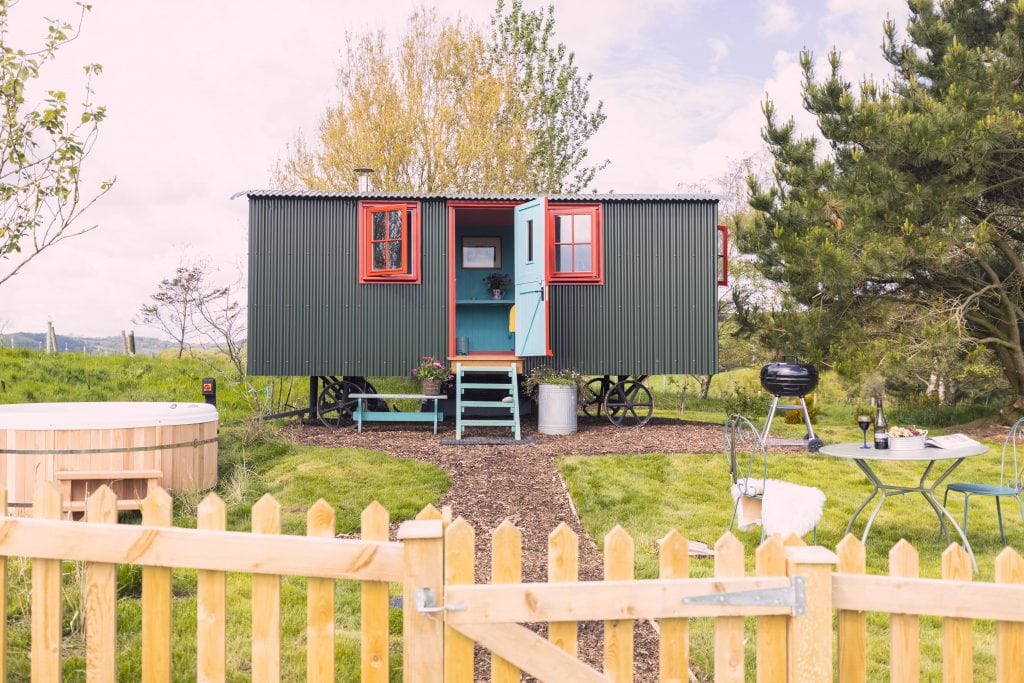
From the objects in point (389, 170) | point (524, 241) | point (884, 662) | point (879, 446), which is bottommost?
point (884, 662)

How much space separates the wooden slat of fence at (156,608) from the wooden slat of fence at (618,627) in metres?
1.19

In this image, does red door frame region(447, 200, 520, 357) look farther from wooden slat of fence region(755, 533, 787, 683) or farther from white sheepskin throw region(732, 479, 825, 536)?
wooden slat of fence region(755, 533, 787, 683)

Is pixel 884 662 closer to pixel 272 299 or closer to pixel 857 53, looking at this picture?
pixel 272 299

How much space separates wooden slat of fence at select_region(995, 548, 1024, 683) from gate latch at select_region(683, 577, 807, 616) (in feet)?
2.01

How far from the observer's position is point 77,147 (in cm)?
547

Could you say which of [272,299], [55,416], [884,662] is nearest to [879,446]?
[884,662]

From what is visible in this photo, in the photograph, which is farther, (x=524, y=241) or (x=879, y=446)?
(x=524, y=241)

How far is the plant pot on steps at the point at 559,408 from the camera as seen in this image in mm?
10367

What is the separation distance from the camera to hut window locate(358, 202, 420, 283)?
11.0 m

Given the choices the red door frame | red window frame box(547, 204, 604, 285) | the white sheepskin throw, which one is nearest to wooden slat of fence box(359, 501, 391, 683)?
the white sheepskin throw

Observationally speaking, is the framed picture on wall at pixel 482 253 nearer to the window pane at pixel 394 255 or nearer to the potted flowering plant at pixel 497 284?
the potted flowering plant at pixel 497 284

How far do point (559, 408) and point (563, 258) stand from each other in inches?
81.7

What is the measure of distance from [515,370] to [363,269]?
98.4 inches

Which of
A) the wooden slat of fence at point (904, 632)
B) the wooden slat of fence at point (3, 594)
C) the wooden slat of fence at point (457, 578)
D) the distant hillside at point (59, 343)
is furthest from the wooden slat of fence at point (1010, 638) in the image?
the distant hillside at point (59, 343)
